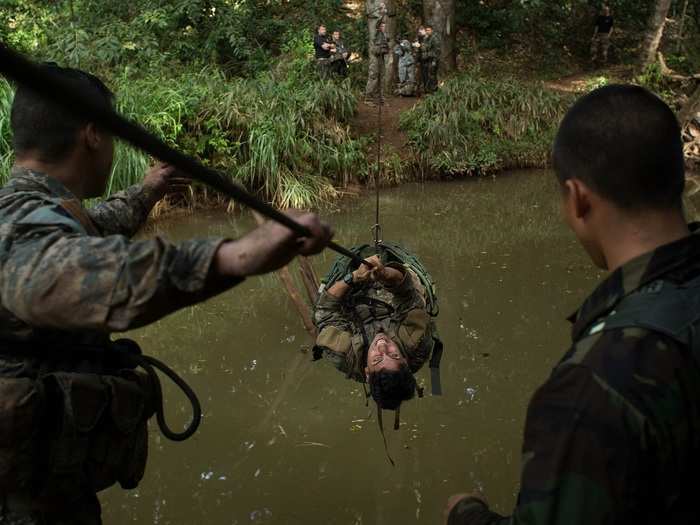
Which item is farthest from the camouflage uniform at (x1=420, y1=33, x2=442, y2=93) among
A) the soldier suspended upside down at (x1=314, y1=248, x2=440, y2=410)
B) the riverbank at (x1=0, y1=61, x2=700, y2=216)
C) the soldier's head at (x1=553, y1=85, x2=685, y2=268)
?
the soldier's head at (x1=553, y1=85, x2=685, y2=268)

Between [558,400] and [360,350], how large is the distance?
2732mm

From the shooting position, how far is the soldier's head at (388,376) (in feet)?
11.3

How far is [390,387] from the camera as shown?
344 cm

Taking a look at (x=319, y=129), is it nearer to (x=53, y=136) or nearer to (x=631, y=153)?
(x=53, y=136)

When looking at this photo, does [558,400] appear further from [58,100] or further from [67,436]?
[67,436]

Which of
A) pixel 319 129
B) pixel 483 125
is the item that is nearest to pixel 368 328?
pixel 319 129

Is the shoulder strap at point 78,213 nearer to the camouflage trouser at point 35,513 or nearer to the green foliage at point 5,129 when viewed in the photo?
the camouflage trouser at point 35,513

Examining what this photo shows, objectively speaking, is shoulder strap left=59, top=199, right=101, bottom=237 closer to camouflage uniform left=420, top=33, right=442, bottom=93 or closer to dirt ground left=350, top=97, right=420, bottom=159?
dirt ground left=350, top=97, right=420, bottom=159

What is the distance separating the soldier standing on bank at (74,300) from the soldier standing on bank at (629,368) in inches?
20.9

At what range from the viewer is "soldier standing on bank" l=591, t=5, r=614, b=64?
45.9 feet

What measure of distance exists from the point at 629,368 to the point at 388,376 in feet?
8.18

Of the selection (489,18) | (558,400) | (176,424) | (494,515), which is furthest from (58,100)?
(489,18)

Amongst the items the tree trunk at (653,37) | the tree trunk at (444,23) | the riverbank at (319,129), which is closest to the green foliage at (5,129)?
the riverbank at (319,129)

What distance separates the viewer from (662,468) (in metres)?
1.02
